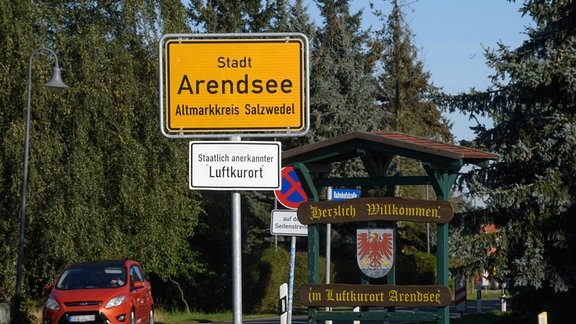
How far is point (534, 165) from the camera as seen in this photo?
21375mm

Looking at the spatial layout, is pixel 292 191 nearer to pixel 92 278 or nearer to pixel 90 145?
pixel 92 278

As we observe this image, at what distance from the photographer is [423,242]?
2442 inches

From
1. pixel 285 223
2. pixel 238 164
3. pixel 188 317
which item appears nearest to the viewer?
pixel 238 164

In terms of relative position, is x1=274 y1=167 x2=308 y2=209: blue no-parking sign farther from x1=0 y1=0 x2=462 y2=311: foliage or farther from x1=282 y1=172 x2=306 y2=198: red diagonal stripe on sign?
x1=0 y1=0 x2=462 y2=311: foliage

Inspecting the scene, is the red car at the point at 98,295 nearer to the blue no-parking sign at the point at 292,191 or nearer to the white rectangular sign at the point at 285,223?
the white rectangular sign at the point at 285,223

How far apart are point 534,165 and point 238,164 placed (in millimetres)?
14982

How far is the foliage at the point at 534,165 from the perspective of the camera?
20.6 metres

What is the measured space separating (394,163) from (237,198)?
4847 centimetres

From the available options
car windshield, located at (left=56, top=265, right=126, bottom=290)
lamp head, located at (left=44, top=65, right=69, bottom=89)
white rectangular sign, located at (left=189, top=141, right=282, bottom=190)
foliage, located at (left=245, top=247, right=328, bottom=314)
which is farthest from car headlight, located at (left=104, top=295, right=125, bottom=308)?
foliage, located at (left=245, top=247, right=328, bottom=314)

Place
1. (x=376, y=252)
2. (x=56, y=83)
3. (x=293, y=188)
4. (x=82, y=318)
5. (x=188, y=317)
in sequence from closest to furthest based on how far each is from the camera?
(x=376, y=252)
(x=293, y=188)
(x=82, y=318)
(x=56, y=83)
(x=188, y=317)

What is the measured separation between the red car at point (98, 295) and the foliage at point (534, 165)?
6539mm

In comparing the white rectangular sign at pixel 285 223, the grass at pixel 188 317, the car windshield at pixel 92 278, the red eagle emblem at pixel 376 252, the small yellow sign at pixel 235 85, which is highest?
the small yellow sign at pixel 235 85

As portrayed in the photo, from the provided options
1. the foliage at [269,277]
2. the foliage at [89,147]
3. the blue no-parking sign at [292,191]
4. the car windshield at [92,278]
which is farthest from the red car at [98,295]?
the foliage at [269,277]

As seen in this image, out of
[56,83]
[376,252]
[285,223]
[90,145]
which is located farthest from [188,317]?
[376,252]
